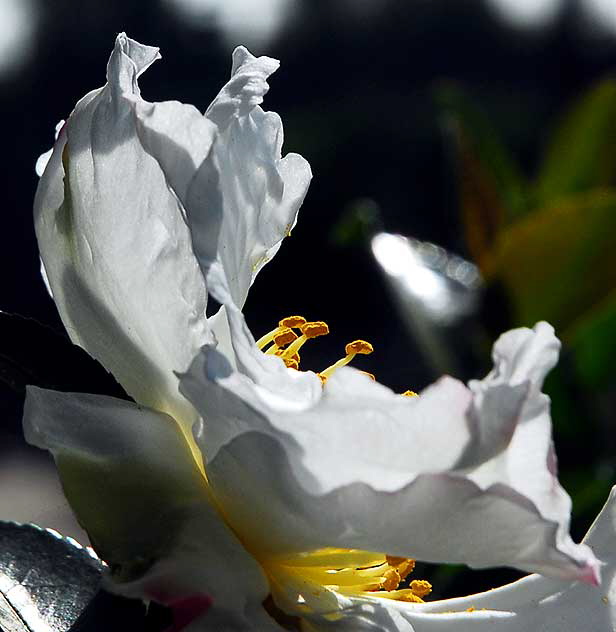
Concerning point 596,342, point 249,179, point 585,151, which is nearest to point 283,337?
point 249,179

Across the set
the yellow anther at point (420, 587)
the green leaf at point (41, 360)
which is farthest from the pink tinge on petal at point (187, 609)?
the yellow anther at point (420, 587)

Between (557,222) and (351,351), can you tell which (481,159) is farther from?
(351,351)

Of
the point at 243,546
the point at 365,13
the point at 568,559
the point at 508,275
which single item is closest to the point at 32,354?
the point at 243,546

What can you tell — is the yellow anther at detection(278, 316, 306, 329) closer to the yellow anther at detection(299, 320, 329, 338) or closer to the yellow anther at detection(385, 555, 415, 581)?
the yellow anther at detection(299, 320, 329, 338)

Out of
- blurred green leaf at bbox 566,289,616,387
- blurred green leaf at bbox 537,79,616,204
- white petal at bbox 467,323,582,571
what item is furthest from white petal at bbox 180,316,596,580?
blurred green leaf at bbox 537,79,616,204

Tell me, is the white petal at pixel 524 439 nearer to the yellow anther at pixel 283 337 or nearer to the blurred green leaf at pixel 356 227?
the yellow anther at pixel 283 337

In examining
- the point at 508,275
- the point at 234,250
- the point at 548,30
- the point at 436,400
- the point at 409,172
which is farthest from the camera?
the point at 548,30

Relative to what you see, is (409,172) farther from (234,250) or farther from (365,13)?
(234,250)
